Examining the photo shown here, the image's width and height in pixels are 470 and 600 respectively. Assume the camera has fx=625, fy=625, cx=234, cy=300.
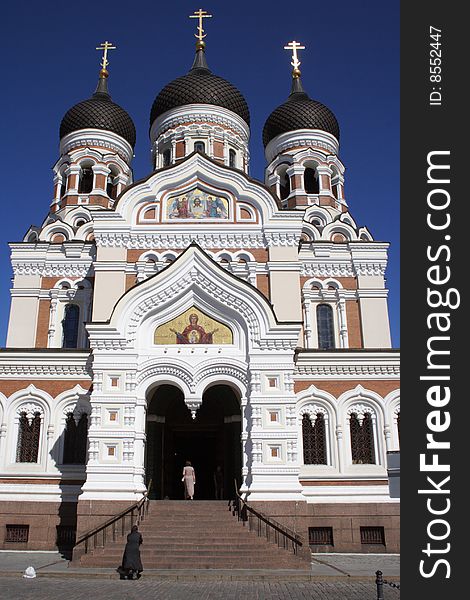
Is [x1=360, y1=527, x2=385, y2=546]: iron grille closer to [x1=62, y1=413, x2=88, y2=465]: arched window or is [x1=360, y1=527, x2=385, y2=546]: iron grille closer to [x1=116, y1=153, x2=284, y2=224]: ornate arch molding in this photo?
[x1=62, y1=413, x2=88, y2=465]: arched window

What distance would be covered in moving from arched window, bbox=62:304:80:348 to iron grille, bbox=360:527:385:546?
11477 mm

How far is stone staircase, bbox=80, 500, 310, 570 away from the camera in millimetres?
12906

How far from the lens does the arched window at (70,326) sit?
2212cm

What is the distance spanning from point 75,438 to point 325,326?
960cm

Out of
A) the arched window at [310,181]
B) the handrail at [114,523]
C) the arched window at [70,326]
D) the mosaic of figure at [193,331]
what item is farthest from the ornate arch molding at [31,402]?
the arched window at [310,181]

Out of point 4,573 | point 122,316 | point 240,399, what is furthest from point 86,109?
point 4,573

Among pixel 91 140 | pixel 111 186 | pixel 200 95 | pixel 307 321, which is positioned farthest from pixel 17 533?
pixel 200 95

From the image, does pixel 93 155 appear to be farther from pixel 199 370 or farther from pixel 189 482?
pixel 189 482

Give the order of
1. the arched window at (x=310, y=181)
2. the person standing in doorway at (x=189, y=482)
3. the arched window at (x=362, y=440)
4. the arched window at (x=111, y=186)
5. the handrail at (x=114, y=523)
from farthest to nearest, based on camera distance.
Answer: the arched window at (x=111, y=186) < the arched window at (x=310, y=181) < the arched window at (x=362, y=440) < the person standing in doorway at (x=189, y=482) < the handrail at (x=114, y=523)

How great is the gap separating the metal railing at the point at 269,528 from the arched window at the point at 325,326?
339 inches

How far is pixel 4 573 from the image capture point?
40.1 feet

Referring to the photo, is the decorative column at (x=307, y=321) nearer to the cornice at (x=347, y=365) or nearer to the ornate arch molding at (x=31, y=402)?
the cornice at (x=347, y=365)

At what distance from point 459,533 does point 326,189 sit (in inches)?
863

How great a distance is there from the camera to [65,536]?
16.8 metres
